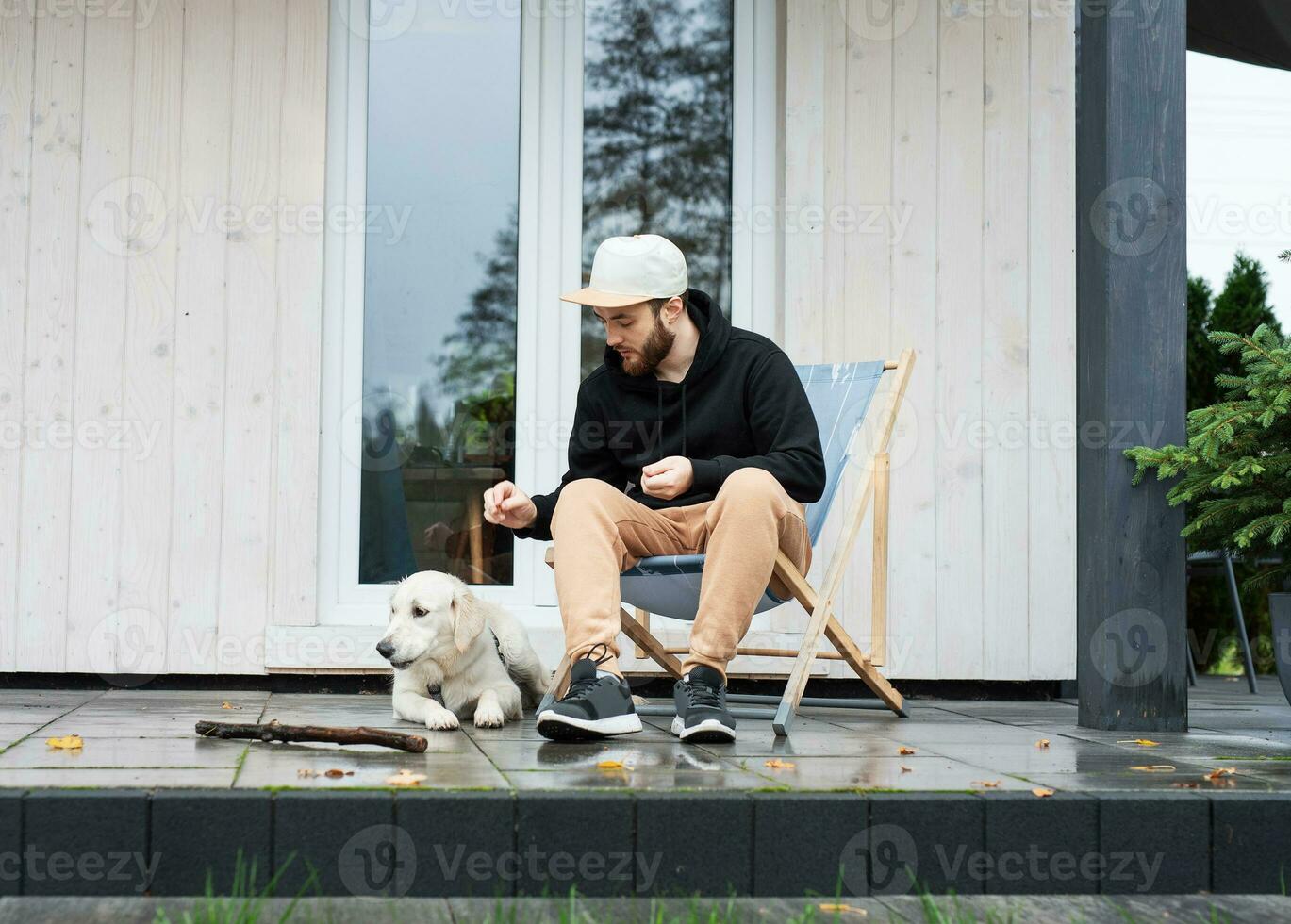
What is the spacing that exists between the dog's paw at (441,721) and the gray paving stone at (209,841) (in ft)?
3.50

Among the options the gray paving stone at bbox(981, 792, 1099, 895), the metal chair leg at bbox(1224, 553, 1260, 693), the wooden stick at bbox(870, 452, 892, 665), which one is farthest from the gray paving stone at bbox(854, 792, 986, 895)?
the metal chair leg at bbox(1224, 553, 1260, 693)

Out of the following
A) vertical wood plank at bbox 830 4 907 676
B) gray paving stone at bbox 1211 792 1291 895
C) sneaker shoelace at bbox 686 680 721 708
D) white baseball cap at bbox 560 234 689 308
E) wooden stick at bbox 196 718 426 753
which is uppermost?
vertical wood plank at bbox 830 4 907 676

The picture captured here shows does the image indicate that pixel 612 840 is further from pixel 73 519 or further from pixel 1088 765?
pixel 73 519

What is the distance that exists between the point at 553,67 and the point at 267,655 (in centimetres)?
222

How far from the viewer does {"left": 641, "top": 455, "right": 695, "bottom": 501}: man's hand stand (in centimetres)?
292

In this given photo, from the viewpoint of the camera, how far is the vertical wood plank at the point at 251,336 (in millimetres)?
4234

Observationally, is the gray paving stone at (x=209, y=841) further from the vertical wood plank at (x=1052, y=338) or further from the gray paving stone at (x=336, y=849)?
the vertical wood plank at (x=1052, y=338)

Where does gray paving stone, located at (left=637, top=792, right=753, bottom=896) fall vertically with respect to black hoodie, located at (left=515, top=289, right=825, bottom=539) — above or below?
below

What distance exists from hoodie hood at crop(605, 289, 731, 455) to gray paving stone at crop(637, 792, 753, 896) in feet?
4.78

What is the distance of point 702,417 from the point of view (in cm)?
335

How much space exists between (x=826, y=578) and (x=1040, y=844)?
4.34ft

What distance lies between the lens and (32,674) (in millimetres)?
4172

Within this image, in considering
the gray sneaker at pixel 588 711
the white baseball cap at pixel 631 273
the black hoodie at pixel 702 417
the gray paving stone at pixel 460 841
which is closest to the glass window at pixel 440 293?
the black hoodie at pixel 702 417

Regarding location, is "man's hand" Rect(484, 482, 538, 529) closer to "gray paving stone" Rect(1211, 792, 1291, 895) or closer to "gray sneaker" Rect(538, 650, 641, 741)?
"gray sneaker" Rect(538, 650, 641, 741)
